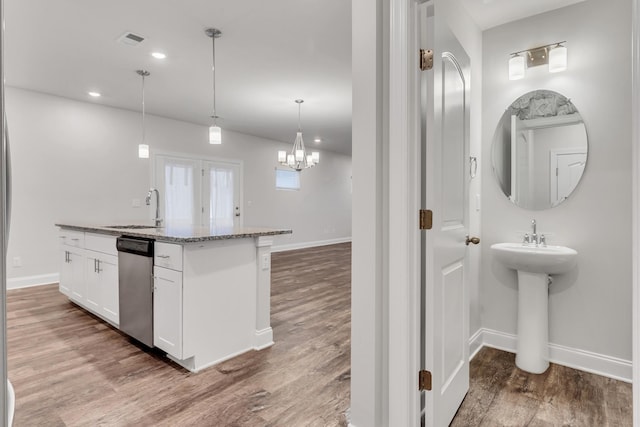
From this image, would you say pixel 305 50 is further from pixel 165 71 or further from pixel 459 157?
pixel 459 157

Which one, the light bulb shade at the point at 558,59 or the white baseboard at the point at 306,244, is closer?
the light bulb shade at the point at 558,59

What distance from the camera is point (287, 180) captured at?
8367mm

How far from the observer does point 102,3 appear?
2.58 metres

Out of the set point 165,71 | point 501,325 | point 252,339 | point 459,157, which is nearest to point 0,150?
point 459,157

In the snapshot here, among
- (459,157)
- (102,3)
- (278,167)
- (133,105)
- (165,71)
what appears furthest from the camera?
(278,167)

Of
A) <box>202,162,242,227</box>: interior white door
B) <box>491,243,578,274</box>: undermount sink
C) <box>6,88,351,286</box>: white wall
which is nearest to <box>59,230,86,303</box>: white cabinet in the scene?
<box>6,88,351,286</box>: white wall

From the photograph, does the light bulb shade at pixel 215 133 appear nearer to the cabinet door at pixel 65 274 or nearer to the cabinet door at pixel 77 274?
the cabinet door at pixel 77 274

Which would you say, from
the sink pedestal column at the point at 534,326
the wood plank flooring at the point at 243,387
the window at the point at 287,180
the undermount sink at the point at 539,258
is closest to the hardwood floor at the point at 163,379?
the wood plank flooring at the point at 243,387

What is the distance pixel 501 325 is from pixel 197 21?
3.60 metres

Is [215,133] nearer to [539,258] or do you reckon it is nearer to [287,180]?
[539,258]

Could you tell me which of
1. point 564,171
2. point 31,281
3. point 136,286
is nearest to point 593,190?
point 564,171

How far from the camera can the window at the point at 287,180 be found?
26.7 ft

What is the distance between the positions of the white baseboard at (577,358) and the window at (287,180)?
20.3 feet

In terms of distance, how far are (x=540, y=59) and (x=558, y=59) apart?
0.14m
